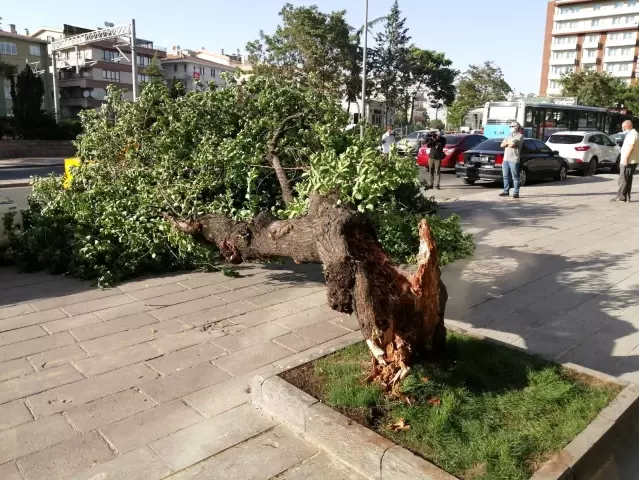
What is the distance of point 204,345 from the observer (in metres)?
4.52

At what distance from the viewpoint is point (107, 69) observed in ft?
223

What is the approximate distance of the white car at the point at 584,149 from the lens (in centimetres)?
1930

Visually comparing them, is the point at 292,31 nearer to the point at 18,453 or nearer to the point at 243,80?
the point at 243,80

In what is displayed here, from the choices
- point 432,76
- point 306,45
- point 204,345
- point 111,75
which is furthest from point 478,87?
point 204,345

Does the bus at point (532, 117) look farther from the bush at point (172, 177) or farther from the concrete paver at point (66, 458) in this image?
the concrete paver at point (66, 458)

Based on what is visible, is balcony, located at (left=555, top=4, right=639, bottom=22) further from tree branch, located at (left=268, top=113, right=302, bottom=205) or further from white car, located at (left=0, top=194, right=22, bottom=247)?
white car, located at (left=0, top=194, right=22, bottom=247)

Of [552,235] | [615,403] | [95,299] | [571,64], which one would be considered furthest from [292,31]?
[571,64]

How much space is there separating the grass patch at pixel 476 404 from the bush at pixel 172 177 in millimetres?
2107

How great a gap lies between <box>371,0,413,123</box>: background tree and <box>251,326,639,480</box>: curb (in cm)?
4758

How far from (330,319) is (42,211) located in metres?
4.14

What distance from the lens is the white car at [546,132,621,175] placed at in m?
19.3

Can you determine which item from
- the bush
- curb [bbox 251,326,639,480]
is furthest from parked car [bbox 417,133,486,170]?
curb [bbox 251,326,639,480]

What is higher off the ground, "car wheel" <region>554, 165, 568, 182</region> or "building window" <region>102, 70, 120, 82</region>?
"building window" <region>102, 70, 120, 82</region>

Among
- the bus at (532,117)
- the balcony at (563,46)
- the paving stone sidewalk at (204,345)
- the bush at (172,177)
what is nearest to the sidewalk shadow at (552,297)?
the paving stone sidewalk at (204,345)
